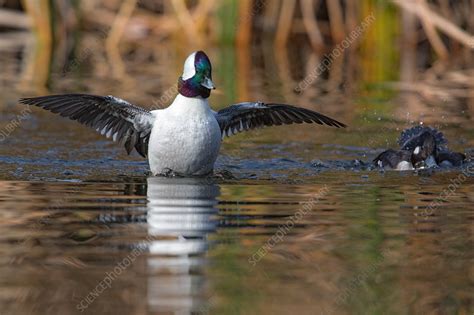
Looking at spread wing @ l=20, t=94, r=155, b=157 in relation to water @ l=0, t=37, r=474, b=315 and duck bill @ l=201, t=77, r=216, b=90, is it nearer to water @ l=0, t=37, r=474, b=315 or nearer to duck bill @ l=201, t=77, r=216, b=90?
water @ l=0, t=37, r=474, b=315

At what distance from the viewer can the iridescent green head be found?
8.27 m

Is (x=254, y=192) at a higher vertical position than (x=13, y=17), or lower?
lower

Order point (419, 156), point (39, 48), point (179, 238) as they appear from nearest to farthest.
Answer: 1. point (179, 238)
2. point (419, 156)
3. point (39, 48)

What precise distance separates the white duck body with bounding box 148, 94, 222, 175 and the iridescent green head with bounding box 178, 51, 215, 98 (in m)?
0.06

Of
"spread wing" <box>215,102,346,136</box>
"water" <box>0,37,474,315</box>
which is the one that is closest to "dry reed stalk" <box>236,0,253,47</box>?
"water" <box>0,37,474,315</box>

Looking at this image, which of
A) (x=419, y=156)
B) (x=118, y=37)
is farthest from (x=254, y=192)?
(x=118, y=37)

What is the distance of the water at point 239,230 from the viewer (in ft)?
15.7

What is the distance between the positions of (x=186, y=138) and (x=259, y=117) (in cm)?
144

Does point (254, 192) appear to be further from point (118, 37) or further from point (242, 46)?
point (118, 37)

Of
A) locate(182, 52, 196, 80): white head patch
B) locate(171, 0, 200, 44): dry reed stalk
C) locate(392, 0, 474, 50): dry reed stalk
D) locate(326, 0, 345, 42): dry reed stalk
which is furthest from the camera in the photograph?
locate(326, 0, 345, 42): dry reed stalk

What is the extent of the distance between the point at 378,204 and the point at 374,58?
11.6 m

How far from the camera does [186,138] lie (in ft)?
27.2

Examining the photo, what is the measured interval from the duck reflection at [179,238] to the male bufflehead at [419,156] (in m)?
1.82

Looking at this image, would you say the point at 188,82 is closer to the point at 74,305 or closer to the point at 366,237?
the point at 366,237
